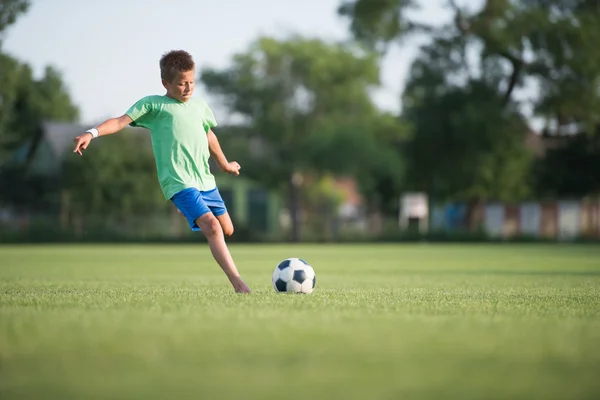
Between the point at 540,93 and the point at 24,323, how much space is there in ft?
150

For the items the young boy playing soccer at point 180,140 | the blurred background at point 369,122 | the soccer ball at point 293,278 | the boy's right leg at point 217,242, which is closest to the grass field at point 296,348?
the boy's right leg at point 217,242

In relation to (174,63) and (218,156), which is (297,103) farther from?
(174,63)

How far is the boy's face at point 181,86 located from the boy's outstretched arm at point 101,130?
1.62 feet

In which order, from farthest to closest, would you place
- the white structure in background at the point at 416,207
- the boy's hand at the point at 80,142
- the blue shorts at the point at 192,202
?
the white structure in background at the point at 416,207, the blue shorts at the point at 192,202, the boy's hand at the point at 80,142

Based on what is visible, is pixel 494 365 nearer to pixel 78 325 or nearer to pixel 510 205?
pixel 78 325

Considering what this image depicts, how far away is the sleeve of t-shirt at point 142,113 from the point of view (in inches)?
343

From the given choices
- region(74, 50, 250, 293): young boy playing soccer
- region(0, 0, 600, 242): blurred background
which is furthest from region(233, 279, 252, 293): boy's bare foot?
region(0, 0, 600, 242): blurred background

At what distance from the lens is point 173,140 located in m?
8.83

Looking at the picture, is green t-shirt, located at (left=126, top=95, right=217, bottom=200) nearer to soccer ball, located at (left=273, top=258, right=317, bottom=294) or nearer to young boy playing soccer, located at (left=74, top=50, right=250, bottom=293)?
young boy playing soccer, located at (left=74, top=50, right=250, bottom=293)

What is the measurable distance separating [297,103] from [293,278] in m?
41.6

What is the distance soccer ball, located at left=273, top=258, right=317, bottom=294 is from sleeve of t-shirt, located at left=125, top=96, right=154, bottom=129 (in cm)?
188

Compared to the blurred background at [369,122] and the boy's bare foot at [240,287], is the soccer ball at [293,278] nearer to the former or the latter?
the boy's bare foot at [240,287]

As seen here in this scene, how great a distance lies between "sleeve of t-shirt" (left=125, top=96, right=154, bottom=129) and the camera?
8.71 meters

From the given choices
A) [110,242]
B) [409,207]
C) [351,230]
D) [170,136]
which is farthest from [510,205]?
[170,136]
